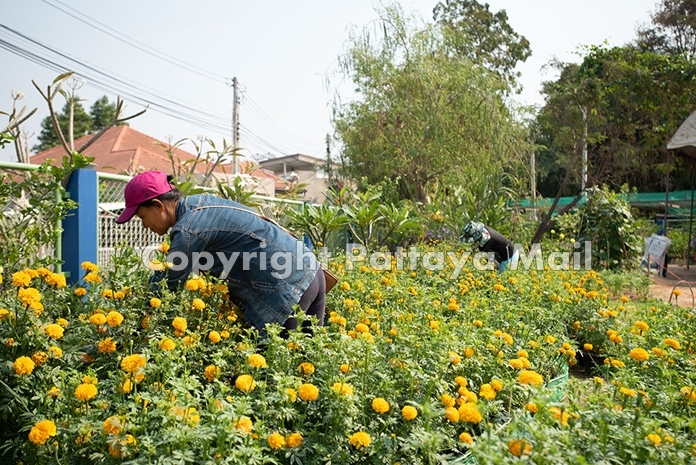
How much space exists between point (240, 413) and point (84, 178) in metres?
2.62

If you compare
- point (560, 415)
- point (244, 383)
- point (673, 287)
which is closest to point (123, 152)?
point (673, 287)

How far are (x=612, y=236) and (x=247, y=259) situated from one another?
7592mm

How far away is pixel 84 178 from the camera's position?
347 cm

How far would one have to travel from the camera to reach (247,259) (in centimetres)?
246

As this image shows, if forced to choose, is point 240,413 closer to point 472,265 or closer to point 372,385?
point 372,385

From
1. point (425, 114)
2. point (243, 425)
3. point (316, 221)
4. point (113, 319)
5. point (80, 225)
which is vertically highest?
point (425, 114)

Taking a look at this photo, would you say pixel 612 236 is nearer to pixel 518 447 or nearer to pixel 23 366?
pixel 518 447

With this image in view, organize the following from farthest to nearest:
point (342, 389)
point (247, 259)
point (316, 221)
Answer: point (316, 221) < point (247, 259) < point (342, 389)

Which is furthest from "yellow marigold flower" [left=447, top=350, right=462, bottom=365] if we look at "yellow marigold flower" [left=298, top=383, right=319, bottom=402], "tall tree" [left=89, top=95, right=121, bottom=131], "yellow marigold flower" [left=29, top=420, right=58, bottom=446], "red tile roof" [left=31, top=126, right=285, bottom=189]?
A: "tall tree" [left=89, top=95, right=121, bottom=131]

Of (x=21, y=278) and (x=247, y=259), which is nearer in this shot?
(x=21, y=278)

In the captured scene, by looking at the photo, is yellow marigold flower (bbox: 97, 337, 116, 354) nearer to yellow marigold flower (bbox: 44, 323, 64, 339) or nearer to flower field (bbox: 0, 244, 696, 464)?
flower field (bbox: 0, 244, 696, 464)

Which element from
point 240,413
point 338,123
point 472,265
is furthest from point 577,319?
point 338,123

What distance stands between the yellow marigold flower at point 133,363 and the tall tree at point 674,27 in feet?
74.1

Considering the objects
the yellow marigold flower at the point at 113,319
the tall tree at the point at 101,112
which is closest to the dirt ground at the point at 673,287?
the yellow marigold flower at the point at 113,319
